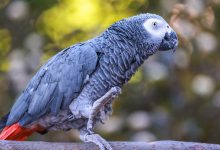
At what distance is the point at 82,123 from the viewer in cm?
206

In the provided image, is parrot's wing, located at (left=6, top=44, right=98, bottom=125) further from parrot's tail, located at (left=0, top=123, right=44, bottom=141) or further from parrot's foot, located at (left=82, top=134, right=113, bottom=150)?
parrot's foot, located at (left=82, top=134, right=113, bottom=150)

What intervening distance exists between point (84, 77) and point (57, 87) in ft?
0.33

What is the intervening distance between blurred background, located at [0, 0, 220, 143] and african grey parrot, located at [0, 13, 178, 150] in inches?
23.1

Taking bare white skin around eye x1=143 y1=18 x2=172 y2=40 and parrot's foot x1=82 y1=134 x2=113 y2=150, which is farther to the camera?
bare white skin around eye x1=143 y1=18 x2=172 y2=40

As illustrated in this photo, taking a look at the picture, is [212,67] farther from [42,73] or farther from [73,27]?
[42,73]

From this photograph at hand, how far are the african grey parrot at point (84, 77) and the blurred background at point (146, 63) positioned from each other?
1.93ft

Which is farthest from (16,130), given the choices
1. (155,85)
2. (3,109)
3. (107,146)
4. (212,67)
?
(212,67)

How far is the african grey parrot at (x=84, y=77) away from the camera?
6.52 ft

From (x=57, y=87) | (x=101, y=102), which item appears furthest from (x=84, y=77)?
(x=101, y=102)

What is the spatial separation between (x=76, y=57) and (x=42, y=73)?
136 mm

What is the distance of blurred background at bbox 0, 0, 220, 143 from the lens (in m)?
2.65

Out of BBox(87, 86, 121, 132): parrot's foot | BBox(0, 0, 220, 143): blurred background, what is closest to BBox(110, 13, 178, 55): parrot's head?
BBox(87, 86, 121, 132): parrot's foot

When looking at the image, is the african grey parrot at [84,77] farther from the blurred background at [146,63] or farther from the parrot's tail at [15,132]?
the blurred background at [146,63]

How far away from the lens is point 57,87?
202cm
